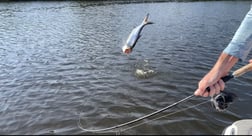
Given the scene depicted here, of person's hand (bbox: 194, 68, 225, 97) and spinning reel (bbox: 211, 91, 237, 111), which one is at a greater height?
person's hand (bbox: 194, 68, 225, 97)

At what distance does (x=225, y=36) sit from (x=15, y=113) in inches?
627

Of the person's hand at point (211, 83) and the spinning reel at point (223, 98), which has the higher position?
the person's hand at point (211, 83)

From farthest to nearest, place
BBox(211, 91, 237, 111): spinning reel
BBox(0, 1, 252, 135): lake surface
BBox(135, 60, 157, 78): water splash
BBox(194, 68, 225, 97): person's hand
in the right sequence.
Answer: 1. BBox(135, 60, 157, 78): water splash
2. BBox(0, 1, 252, 135): lake surface
3. BBox(211, 91, 237, 111): spinning reel
4. BBox(194, 68, 225, 97): person's hand

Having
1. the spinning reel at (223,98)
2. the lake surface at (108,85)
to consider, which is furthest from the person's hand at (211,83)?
the lake surface at (108,85)

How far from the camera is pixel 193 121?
802cm

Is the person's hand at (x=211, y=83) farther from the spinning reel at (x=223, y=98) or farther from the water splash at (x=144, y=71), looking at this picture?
the water splash at (x=144, y=71)

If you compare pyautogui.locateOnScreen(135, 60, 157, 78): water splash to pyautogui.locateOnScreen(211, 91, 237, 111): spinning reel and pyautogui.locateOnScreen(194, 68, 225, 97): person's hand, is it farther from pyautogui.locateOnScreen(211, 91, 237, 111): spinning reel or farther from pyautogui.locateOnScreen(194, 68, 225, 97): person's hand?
pyautogui.locateOnScreen(194, 68, 225, 97): person's hand

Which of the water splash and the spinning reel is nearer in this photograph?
the spinning reel

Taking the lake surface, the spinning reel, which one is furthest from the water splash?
the spinning reel

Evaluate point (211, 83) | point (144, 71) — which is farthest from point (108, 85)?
point (211, 83)

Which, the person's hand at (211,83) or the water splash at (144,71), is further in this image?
the water splash at (144,71)

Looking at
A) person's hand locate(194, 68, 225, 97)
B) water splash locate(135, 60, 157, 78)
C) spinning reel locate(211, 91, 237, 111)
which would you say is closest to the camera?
person's hand locate(194, 68, 225, 97)

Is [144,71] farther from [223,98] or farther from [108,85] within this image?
[223,98]

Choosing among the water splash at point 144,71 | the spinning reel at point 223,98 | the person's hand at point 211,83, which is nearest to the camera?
the person's hand at point 211,83
